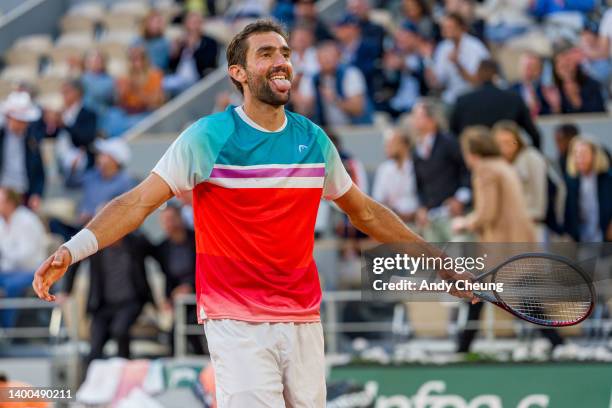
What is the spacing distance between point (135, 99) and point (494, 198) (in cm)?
Result: 674

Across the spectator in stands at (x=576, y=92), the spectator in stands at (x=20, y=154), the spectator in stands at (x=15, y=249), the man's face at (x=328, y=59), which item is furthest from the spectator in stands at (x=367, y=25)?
the spectator in stands at (x=15, y=249)

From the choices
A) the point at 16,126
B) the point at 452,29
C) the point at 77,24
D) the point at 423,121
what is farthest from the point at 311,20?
the point at 77,24

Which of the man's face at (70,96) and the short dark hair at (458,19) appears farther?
the man's face at (70,96)

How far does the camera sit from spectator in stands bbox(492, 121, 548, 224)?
38.8 feet

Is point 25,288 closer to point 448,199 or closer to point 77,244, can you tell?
point 448,199

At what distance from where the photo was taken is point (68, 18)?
68.9ft

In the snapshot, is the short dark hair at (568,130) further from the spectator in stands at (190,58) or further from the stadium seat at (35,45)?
the stadium seat at (35,45)

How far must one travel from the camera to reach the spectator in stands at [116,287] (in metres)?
12.4

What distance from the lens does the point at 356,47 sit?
1529 centimetres

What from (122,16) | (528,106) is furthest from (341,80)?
(122,16)

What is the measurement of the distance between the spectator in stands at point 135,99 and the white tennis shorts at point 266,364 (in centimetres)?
1119

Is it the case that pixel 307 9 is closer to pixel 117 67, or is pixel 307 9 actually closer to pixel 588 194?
pixel 117 67

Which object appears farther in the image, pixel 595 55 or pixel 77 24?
pixel 77 24

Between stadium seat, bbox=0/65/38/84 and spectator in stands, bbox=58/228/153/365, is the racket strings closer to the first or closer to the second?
spectator in stands, bbox=58/228/153/365
